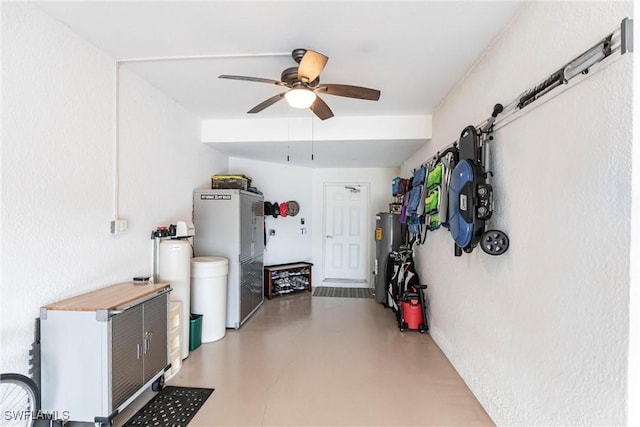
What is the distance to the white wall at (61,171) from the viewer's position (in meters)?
1.68

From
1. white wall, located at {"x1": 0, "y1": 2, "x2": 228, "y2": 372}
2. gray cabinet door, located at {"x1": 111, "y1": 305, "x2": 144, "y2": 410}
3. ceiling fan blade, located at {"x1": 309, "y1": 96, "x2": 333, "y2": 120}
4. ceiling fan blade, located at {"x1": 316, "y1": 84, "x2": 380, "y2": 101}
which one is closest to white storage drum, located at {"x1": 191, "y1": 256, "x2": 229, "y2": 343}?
white wall, located at {"x1": 0, "y1": 2, "x2": 228, "y2": 372}

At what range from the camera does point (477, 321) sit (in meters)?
2.29

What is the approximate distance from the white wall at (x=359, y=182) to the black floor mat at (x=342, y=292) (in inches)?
11.0

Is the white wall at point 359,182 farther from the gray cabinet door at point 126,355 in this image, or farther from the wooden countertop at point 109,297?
the gray cabinet door at point 126,355

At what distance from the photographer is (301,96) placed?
86.5 inches

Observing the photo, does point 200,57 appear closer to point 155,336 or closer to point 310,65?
point 310,65

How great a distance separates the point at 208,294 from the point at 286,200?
9.09ft

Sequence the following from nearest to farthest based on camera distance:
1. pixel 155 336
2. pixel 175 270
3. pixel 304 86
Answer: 1. pixel 304 86
2. pixel 155 336
3. pixel 175 270

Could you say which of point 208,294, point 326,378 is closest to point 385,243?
point 326,378

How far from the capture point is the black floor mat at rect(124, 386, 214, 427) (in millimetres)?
2049

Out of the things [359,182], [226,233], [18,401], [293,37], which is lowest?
[18,401]

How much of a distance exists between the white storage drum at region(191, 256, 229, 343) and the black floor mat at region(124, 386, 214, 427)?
0.91 metres

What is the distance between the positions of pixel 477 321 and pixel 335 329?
1883mm

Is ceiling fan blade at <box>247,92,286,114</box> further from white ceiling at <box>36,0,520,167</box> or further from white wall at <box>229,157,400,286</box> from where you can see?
white wall at <box>229,157,400,286</box>
